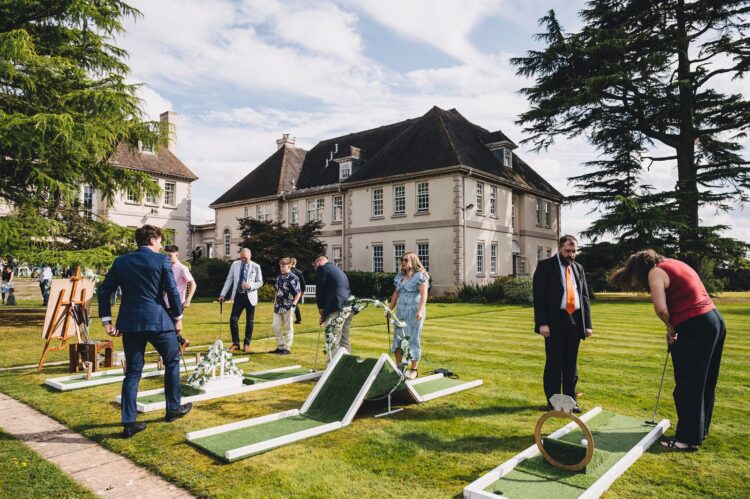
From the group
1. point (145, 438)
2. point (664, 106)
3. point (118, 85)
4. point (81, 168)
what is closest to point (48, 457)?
point (145, 438)

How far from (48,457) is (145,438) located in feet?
2.80

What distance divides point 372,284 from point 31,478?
24425 mm

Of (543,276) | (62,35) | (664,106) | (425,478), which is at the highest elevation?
(664,106)

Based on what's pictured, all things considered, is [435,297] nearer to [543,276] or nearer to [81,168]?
[81,168]

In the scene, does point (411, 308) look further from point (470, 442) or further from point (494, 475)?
point (494, 475)

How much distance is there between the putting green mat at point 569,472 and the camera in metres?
3.94

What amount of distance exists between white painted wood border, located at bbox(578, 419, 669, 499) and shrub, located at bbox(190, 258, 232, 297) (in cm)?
3063

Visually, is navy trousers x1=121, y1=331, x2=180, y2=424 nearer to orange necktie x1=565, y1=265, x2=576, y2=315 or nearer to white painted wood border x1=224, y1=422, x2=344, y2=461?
white painted wood border x1=224, y1=422, x2=344, y2=461

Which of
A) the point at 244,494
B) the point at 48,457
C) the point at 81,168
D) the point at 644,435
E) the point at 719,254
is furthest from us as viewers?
the point at 719,254

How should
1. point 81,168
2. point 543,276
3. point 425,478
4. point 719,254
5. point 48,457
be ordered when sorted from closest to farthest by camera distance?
point 425,478, point 48,457, point 543,276, point 81,168, point 719,254

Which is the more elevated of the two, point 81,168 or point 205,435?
point 81,168

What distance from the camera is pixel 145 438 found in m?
5.27

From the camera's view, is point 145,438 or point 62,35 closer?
point 145,438

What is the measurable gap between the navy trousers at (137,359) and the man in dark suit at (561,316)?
170 inches
